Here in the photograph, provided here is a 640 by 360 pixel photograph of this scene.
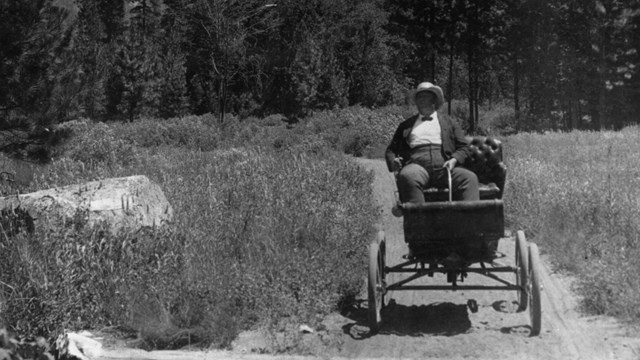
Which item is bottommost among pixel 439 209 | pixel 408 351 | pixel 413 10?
pixel 408 351

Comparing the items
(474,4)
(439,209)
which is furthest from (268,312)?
(474,4)

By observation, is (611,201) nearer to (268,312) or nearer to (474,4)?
(268,312)

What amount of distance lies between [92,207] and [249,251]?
1864mm

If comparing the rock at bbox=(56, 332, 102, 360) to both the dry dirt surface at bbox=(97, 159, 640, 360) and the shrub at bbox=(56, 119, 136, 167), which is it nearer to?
the dry dirt surface at bbox=(97, 159, 640, 360)

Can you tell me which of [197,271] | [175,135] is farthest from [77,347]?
[175,135]

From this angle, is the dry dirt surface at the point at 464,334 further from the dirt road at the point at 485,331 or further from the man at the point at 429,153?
the man at the point at 429,153

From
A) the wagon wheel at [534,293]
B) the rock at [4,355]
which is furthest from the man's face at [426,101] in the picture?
the rock at [4,355]

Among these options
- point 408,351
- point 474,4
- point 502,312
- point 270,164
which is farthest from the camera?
point 474,4

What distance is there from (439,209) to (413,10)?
1406 inches

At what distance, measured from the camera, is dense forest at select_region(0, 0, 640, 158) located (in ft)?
135

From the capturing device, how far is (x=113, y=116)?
52.6 m

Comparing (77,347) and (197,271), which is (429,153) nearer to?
(197,271)

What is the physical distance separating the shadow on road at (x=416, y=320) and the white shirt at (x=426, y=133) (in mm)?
1680

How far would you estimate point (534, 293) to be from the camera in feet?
19.9
